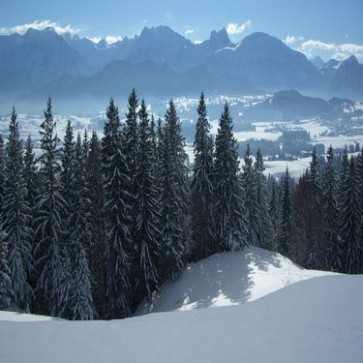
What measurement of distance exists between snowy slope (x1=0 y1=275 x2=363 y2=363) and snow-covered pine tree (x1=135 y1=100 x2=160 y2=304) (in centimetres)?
2311

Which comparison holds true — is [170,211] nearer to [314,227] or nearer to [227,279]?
[227,279]

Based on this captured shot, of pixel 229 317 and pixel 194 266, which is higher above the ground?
pixel 229 317

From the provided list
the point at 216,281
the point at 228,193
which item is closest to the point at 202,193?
the point at 228,193

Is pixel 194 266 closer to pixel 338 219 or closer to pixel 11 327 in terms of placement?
pixel 338 219

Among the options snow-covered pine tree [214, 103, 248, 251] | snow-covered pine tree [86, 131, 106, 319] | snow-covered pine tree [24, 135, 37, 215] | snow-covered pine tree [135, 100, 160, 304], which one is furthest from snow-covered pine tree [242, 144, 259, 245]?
snow-covered pine tree [24, 135, 37, 215]

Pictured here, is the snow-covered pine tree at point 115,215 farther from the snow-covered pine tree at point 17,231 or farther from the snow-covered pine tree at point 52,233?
the snow-covered pine tree at point 17,231

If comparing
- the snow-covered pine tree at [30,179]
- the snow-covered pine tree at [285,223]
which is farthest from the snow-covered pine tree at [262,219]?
the snow-covered pine tree at [30,179]

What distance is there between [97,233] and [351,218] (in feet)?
101

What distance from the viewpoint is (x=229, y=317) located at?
1407 centimetres

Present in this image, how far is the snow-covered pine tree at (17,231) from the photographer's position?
113 feet

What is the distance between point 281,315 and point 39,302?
29160 mm

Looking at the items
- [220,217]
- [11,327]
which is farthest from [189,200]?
[11,327]

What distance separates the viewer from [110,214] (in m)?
35.9

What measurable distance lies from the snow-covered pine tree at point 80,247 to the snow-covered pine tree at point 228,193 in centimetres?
1484
